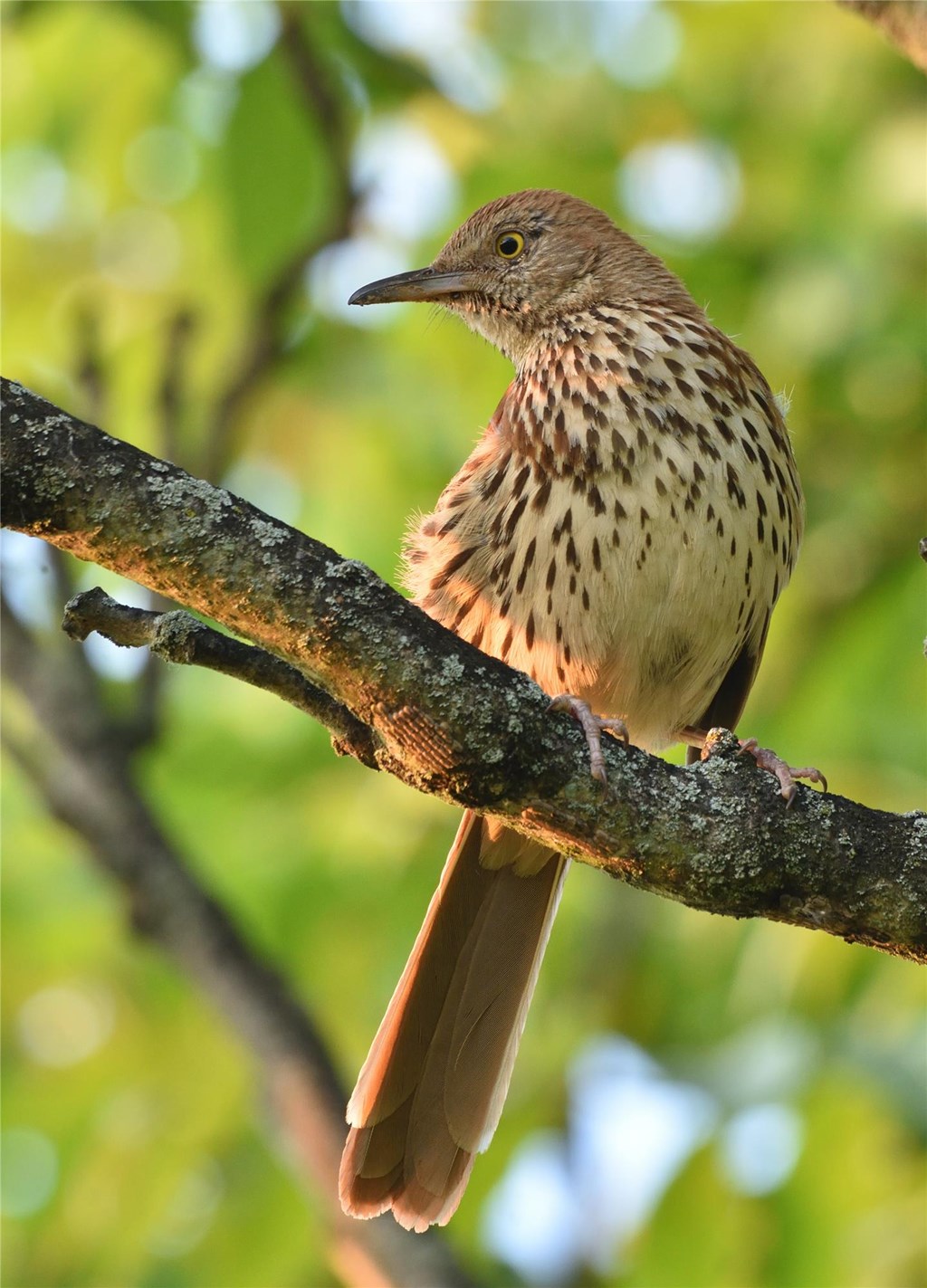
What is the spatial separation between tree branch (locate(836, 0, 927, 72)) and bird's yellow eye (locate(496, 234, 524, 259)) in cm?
141

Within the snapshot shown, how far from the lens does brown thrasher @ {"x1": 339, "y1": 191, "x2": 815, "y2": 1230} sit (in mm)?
3436

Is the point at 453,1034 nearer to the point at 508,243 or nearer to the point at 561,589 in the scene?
the point at 561,589

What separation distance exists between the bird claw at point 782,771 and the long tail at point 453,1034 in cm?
84

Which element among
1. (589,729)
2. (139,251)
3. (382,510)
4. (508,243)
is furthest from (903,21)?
(139,251)

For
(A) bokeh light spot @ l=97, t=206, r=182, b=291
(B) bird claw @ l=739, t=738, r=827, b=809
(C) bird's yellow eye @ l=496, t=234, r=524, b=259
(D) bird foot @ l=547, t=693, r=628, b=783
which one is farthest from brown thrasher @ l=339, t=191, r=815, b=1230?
(A) bokeh light spot @ l=97, t=206, r=182, b=291

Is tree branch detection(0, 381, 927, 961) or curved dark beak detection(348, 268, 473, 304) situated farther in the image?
curved dark beak detection(348, 268, 473, 304)

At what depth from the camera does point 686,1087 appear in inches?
132

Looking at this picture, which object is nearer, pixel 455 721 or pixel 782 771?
pixel 455 721

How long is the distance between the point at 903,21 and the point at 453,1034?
215 cm

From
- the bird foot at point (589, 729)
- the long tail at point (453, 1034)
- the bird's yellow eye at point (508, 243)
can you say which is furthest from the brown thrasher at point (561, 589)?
the bird foot at point (589, 729)

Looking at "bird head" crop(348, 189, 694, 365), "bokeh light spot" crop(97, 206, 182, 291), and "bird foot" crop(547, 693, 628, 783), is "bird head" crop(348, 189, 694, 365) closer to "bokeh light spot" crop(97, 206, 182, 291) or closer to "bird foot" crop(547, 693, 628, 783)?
"bokeh light spot" crop(97, 206, 182, 291)

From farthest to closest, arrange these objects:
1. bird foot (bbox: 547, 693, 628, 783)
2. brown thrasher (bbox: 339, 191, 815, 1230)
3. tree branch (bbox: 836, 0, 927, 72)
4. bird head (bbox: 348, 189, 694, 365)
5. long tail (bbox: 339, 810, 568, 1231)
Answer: bird head (bbox: 348, 189, 694, 365)
brown thrasher (bbox: 339, 191, 815, 1230)
long tail (bbox: 339, 810, 568, 1231)
tree branch (bbox: 836, 0, 927, 72)
bird foot (bbox: 547, 693, 628, 783)

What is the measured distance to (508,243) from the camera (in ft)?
14.0

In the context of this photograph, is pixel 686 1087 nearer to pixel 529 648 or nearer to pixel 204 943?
pixel 529 648
